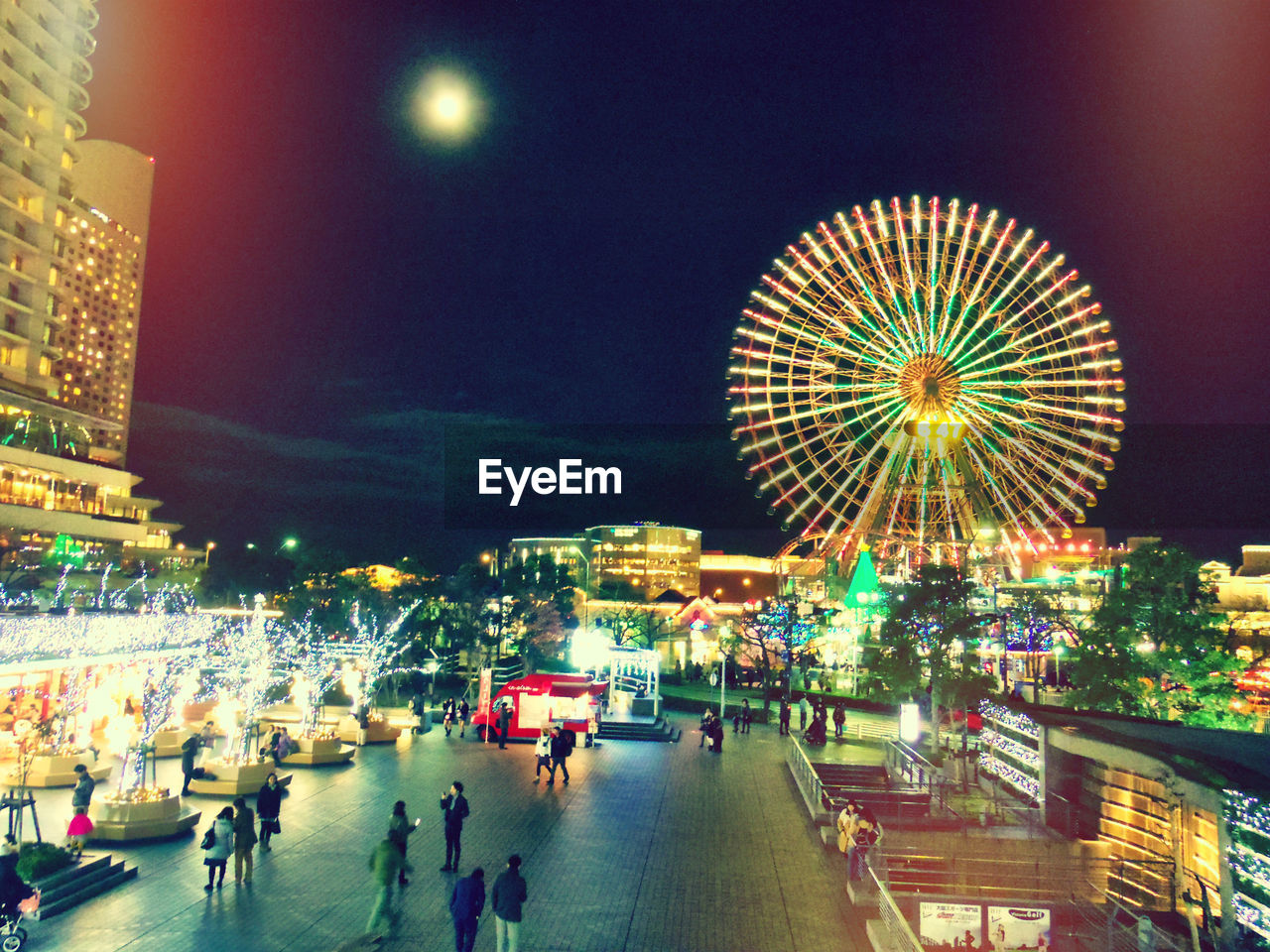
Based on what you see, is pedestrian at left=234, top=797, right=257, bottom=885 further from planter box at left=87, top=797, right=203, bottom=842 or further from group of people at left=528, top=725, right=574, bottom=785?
group of people at left=528, top=725, right=574, bottom=785

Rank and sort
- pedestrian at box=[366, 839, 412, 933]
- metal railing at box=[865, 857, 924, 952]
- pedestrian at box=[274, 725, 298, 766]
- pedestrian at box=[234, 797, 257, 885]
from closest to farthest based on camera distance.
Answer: metal railing at box=[865, 857, 924, 952], pedestrian at box=[366, 839, 412, 933], pedestrian at box=[234, 797, 257, 885], pedestrian at box=[274, 725, 298, 766]

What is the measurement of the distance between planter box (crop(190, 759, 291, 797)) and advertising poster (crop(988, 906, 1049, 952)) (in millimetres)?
13916

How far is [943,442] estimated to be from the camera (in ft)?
130

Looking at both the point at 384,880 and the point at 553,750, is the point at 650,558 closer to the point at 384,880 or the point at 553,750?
the point at 553,750

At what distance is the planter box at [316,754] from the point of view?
23.9 meters

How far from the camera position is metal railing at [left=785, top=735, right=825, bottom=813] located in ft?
62.1

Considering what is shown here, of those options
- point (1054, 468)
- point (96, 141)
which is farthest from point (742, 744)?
point (96, 141)

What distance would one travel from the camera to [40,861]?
12.3 m

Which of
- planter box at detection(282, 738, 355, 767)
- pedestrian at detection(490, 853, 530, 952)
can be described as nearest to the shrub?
pedestrian at detection(490, 853, 530, 952)

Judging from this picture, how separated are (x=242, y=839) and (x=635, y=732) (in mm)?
20649

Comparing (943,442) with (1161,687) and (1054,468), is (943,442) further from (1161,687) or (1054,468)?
(1161,687)

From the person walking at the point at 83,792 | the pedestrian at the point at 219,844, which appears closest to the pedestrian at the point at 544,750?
the person walking at the point at 83,792

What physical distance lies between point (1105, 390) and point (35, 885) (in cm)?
3837

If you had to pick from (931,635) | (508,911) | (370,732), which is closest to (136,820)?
(508,911)
